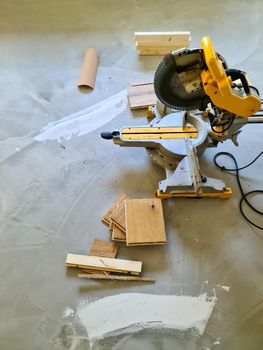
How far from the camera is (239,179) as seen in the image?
2195 millimetres

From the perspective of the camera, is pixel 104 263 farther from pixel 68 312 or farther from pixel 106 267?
pixel 68 312

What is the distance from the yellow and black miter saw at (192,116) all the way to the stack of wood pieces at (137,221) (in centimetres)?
14

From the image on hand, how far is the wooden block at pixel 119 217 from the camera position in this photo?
6.36ft

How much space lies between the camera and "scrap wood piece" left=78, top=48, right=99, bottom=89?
2730 millimetres

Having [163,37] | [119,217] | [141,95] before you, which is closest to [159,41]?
[163,37]

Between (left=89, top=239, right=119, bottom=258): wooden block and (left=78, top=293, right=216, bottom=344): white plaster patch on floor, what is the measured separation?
0.75 ft

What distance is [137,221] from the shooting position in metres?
1.92

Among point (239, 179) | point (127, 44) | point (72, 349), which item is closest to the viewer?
point (72, 349)

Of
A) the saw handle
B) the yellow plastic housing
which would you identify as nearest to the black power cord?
the yellow plastic housing

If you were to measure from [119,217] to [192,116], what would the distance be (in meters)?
0.83

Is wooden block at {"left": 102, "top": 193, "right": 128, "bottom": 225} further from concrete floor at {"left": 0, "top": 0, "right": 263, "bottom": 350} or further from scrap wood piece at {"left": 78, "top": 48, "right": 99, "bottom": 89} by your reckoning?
scrap wood piece at {"left": 78, "top": 48, "right": 99, "bottom": 89}

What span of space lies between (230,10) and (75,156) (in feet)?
7.62

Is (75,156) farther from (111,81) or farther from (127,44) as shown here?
(127,44)

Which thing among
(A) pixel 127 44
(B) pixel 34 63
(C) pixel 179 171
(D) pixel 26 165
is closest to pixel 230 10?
(A) pixel 127 44
